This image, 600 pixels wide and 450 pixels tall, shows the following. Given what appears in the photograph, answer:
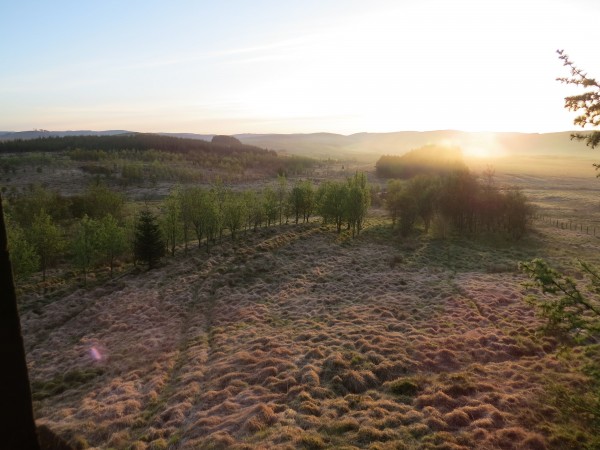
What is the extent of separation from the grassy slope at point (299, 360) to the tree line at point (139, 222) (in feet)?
18.2

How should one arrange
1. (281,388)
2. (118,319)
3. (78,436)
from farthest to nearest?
(118,319) → (281,388) → (78,436)

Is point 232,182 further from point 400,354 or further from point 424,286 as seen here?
point 400,354

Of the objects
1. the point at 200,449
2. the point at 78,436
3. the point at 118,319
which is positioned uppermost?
the point at 200,449

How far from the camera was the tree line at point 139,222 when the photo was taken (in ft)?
161

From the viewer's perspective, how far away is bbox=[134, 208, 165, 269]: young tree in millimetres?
51594

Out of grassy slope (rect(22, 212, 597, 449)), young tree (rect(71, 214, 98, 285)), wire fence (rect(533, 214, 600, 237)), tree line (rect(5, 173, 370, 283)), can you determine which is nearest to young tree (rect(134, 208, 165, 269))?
tree line (rect(5, 173, 370, 283))

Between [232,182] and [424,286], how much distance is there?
11703 cm

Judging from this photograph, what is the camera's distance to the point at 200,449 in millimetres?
16141

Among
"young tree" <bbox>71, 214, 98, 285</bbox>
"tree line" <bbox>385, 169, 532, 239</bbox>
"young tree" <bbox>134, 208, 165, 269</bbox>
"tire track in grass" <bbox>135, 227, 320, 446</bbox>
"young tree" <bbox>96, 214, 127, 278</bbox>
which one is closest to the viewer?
"tire track in grass" <bbox>135, 227, 320, 446</bbox>

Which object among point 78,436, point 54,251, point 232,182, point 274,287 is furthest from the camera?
point 232,182

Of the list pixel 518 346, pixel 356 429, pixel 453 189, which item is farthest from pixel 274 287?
pixel 453 189

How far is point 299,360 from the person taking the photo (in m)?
25.1

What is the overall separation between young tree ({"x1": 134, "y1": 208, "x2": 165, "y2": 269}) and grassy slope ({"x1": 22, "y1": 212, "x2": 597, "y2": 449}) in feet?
10.3

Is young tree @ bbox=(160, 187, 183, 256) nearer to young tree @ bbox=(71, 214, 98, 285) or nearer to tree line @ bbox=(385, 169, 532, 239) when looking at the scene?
young tree @ bbox=(71, 214, 98, 285)
